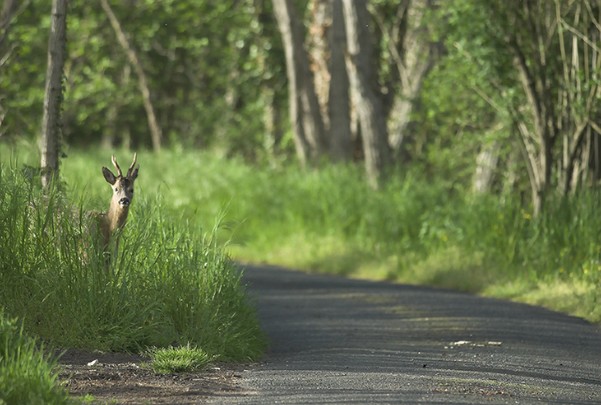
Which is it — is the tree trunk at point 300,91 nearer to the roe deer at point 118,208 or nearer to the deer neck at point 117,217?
the roe deer at point 118,208

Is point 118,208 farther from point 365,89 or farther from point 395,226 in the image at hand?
point 365,89

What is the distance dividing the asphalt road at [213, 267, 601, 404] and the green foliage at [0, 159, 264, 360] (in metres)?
0.71

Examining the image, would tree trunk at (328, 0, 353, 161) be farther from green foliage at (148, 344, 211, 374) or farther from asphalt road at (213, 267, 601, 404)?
green foliage at (148, 344, 211, 374)

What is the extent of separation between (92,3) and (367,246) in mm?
20330

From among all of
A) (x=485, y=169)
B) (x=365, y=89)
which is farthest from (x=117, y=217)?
(x=365, y=89)

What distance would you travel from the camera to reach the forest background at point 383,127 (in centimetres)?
2262

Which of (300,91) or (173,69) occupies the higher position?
(173,69)

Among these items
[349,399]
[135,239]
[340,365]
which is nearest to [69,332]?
[135,239]

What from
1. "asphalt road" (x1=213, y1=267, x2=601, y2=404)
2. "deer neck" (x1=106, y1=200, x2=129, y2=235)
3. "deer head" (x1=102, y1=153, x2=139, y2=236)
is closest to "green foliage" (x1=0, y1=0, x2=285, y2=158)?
"asphalt road" (x1=213, y1=267, x2=601, y2=404)

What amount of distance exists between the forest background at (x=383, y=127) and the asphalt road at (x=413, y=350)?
4.76ft

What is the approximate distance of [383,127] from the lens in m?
29.9

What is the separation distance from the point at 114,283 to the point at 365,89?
54.0ft

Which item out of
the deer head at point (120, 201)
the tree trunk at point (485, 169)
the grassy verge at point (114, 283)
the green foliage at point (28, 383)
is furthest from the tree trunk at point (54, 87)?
the tree trunk at point (485, 169)

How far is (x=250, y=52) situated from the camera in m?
43.6
